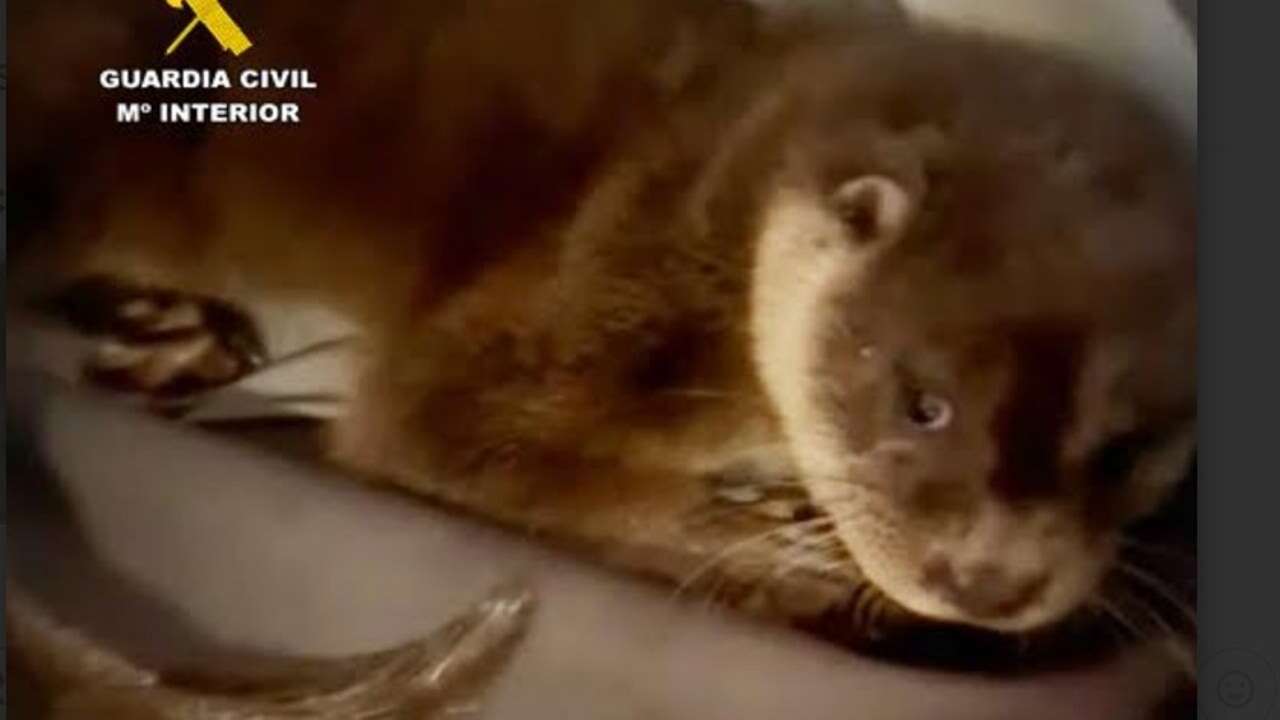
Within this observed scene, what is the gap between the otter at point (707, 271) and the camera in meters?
1.18

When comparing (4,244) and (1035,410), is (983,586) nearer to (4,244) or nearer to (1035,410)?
(1035,410)

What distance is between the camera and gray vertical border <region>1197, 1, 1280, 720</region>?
124 cm

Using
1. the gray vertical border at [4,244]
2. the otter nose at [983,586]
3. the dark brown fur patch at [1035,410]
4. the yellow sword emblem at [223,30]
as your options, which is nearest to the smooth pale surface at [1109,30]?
the dark brown fur patch at [1035,410]

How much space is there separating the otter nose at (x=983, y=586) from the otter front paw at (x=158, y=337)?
40 centimetres

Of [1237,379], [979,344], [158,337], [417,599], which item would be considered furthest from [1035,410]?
[158,337]

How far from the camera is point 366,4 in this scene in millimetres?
1242

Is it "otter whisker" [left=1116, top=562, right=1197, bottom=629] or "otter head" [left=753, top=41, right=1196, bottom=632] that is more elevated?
"otter head" [left=753, top=41, right=1196, bottom=632]

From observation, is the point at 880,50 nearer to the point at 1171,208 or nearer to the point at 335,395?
the point at 1171,208

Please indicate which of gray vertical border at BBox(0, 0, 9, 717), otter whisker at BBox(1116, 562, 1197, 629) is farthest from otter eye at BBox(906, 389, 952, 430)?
gray vertical border at BBox(0, 0, 9, 717)

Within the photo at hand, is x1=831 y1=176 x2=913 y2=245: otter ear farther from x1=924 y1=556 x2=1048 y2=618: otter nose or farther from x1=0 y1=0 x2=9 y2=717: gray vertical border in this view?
x1=0 y1=0 x2=9 y2=717: gray vertical border

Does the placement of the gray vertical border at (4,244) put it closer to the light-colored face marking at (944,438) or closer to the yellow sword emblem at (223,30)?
the yellow sword emblem at (223,30)

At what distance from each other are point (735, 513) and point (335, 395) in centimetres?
24

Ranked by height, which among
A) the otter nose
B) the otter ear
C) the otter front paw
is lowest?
the otter nose

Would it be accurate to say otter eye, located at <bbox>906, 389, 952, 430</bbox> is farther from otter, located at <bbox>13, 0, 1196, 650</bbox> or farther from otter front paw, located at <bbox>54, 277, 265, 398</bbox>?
otter front paw, located at <bbox>54, 277, 265, 398</bbox>
